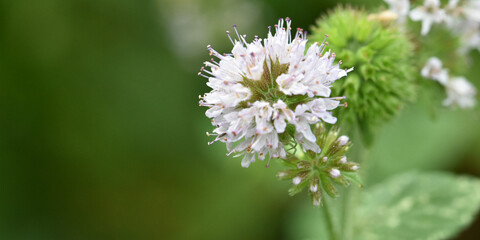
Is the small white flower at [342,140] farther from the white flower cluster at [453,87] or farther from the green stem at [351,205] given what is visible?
the white flower cluster at [453,87]

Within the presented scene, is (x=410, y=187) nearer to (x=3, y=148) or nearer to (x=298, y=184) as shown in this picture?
(x=298, y=184)

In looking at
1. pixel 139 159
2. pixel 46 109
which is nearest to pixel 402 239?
pixel 139 159

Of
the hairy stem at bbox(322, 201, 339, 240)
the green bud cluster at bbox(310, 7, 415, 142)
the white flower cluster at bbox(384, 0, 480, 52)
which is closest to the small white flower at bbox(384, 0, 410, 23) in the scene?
the white flower cluster at bbox(384, 0, 480, 52)

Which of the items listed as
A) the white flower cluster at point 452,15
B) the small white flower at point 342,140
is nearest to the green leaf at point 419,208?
the white flower cluster at point 452,15

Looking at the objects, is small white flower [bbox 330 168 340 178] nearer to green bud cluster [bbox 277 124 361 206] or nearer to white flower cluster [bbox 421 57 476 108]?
green bud cluster [bbox 277 124 361 206]

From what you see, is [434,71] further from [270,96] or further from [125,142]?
[125,142]

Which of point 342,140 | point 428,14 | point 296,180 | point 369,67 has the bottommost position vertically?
point 296,180

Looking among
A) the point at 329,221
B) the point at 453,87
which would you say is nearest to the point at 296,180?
the point at 329,221
